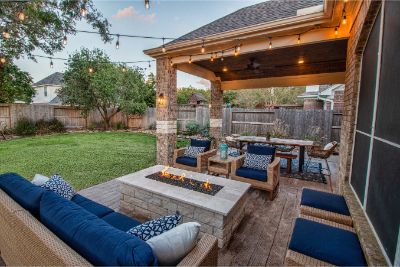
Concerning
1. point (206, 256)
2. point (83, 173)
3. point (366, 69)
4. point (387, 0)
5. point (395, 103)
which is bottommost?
point (83, 173)

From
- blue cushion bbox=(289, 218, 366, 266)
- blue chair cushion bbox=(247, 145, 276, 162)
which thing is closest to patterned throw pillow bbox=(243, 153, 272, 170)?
blue chair cushion bbox=(247, 145, 276, 162)

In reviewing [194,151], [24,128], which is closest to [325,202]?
[194,151]

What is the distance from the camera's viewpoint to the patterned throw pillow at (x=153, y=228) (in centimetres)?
139

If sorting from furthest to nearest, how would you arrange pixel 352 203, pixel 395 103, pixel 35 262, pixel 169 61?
pixel 169 61 → pixel 352 203 → pixel 395 103 → pixel 35 262

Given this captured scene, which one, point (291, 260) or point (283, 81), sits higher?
point (283, 81)

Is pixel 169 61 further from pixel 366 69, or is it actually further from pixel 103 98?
pixel 103 98

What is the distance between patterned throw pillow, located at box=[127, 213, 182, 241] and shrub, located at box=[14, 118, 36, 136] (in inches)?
482

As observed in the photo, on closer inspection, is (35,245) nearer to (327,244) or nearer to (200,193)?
(200,193)

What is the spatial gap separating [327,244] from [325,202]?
92 centimetres

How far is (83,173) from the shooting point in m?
4.73

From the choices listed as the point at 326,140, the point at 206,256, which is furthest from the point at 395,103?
the point at 326,140

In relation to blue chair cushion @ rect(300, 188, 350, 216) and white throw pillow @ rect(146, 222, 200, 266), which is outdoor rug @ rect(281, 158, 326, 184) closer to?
blue chair cushion @ rect(300, 188, 350, 216)

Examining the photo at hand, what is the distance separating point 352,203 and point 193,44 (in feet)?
13.3

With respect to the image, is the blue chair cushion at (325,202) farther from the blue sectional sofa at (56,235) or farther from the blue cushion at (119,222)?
the blue cushion at (119,222)
